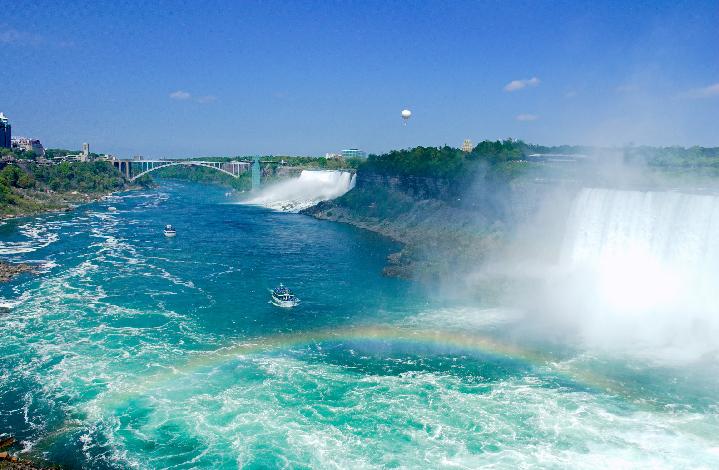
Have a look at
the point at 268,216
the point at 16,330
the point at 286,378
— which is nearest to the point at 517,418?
the point at 286,378

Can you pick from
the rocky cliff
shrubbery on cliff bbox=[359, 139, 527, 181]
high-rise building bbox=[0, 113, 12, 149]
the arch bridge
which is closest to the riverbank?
the arch bridge

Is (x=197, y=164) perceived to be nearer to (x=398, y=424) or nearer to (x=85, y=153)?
(x=85, y=153)

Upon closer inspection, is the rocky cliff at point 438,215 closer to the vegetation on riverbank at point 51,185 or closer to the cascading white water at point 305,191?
the cascading white water at point 305,191

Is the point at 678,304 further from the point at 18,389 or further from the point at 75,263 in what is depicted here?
the point at 75,263

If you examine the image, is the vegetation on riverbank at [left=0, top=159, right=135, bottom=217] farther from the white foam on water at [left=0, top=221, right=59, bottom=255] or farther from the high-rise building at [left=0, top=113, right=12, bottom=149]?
the high-rise building at [left=0, top=113, right=12, bottom=149]

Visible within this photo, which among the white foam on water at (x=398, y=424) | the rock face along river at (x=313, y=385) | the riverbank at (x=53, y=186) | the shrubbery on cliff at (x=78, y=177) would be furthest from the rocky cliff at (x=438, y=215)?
the shrubbery on cliff at (x=78, y=177)

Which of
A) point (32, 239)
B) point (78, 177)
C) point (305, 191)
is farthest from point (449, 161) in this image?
point (78, 177)
